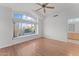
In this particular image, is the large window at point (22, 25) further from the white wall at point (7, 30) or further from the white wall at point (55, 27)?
the white wall at point (55, 27)

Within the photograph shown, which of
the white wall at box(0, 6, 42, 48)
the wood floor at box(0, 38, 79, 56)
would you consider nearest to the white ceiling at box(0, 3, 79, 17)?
the white wall at box(0, 6, 42, 48)

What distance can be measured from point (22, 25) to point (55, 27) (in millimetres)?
778

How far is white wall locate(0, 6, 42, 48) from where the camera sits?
197 cm

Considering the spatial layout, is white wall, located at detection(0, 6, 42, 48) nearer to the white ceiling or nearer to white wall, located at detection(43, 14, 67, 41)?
white wall, located at detection(43, 14, 67, 41)

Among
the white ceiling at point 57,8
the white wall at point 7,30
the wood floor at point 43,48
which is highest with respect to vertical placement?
the white ceiling at point 57,8

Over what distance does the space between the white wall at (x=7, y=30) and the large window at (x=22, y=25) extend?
108 mm

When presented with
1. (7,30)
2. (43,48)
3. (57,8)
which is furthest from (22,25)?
(57,8)

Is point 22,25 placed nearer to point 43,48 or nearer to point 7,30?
point 7,30

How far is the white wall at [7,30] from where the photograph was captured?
197 cm

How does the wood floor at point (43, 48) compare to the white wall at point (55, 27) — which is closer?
the wood floor at point (43, 48)

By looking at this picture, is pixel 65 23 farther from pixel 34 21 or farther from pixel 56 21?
pixel 34 21

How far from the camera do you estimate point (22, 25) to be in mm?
1998

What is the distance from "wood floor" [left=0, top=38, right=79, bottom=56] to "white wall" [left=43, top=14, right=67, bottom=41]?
5.1 inches

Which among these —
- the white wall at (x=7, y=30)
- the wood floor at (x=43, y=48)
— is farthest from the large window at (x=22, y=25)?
the wood floor at (x=43, y=48)
